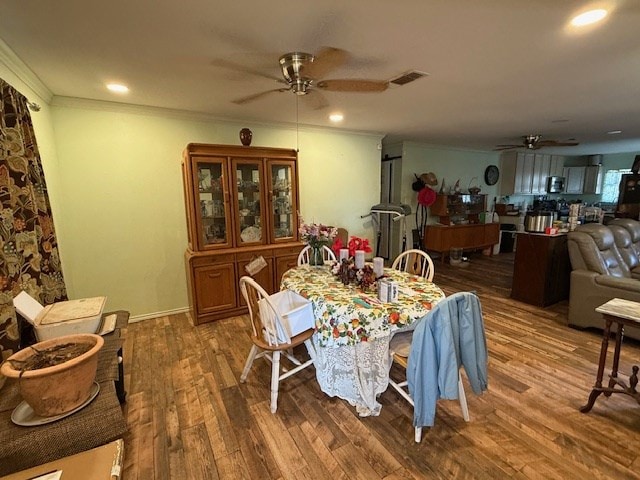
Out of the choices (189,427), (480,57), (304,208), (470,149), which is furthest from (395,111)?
(470,149)

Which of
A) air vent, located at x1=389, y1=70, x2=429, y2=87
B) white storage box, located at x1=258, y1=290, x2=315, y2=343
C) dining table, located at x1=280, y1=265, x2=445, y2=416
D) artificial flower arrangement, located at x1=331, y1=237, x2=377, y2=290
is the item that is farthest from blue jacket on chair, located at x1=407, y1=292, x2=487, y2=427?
air vent, located at x1=389, y1=70, x2=429, y2=87

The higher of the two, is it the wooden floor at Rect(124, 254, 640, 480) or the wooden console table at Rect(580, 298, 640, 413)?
the wooden console table at Rect(580, 298, 640, 413)

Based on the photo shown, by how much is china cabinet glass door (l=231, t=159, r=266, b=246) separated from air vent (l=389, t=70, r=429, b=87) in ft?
5.56

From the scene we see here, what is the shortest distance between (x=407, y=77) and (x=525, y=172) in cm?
651

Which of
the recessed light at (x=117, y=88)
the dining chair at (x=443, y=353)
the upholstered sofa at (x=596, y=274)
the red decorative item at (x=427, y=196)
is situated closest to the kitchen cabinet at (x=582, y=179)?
the red decorative item at (x=427, y=196)

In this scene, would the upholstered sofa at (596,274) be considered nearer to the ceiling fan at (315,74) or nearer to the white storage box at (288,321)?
the ceiling fan at (315,74)

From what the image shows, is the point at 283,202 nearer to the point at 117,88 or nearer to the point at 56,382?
the point at 117,88

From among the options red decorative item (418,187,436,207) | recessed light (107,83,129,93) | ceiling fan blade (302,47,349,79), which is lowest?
red decorative item (418,187,436,207)

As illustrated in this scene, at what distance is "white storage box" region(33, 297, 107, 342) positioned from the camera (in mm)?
1648

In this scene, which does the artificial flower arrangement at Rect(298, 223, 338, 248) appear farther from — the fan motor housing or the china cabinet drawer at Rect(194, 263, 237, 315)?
the china cabinet drawer at Rect(194, 263, 237, 315)

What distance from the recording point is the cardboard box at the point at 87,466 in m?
1.04

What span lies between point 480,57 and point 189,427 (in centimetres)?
309

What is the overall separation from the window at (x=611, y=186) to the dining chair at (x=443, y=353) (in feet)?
32.7

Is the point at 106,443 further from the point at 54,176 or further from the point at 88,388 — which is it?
the point at 54,176
